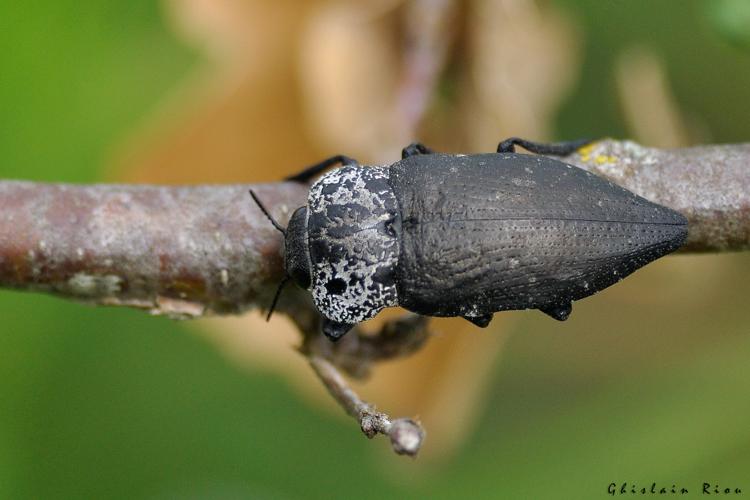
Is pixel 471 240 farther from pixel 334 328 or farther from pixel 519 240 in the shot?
pixel 334 328

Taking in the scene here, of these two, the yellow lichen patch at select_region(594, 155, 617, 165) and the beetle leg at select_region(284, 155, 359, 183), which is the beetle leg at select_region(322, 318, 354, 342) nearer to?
the beetle leg at select_region(284, 155, 359, 183)

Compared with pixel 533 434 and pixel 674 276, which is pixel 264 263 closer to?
pixel 533 434

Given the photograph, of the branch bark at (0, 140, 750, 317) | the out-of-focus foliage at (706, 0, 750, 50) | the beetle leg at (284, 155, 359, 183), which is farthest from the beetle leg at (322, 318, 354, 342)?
the out-of-focus foliage at (706, 0, 750, 50)

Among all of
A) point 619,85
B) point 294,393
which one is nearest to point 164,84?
point 294,393

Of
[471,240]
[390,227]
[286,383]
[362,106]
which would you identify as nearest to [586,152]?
[471,240]

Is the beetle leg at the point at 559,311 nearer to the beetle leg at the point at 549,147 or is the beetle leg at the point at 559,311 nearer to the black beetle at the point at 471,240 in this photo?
the black beetle at the point at 471,240

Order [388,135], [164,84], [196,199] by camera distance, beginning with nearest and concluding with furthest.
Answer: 1. [196,199]
2. [388,135]
3. [164,84]

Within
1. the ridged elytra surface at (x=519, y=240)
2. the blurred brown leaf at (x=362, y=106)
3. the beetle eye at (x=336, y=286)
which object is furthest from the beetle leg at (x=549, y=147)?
the beetle eye at (x=336, y=286)
